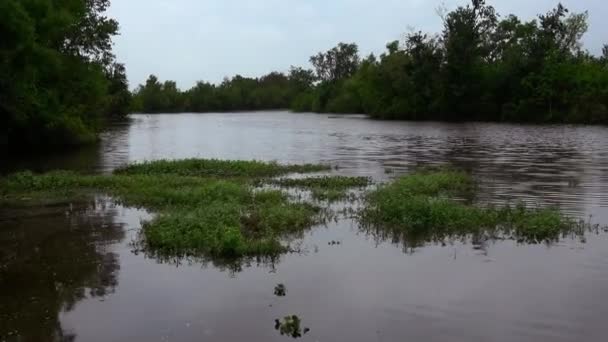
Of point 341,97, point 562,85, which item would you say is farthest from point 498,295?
point 341,97

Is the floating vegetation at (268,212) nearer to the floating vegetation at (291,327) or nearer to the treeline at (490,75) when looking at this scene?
the floating vegetation at (291,327)

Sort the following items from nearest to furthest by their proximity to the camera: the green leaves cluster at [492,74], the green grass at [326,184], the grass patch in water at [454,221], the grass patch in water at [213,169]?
the grass patch in water at [454,221] < the green grass at [326,184] < the grass patch in water at [213,169] < the green leaves cluster at [492,74]

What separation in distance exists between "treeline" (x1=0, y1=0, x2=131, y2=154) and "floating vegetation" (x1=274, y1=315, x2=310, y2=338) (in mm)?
20955

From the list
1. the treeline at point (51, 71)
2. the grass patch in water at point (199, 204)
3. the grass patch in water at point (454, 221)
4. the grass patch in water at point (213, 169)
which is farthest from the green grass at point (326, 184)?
the treeline at point (51, 71)

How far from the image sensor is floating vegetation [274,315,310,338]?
887 cm

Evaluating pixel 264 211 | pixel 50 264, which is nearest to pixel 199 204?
pixel 264 211

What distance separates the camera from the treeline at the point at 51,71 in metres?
26.7

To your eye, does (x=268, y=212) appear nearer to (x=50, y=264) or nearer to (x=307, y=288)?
(x=307, y=288)

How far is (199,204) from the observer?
56.1 ft

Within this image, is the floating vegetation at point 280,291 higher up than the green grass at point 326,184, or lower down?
lower down

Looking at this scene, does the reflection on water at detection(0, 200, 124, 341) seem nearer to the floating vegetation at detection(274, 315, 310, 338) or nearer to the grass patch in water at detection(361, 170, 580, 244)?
the floating vegetation at detection(274, 315, 310, 338)

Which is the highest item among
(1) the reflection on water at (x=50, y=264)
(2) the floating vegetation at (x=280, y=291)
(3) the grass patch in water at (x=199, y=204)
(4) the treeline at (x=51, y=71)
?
(4) the treeline at (x=51, y=71)

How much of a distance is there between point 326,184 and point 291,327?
13.4 metres

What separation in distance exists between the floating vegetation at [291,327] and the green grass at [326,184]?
1038cm
